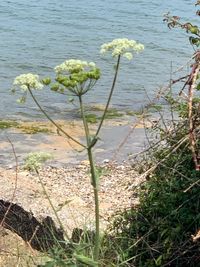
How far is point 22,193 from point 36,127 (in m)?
5.57

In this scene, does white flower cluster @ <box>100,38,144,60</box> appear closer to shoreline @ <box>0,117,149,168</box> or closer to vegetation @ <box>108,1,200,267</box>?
vegetation @ <box>108,1,200,267</box>

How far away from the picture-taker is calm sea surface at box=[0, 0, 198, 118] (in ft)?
42.2

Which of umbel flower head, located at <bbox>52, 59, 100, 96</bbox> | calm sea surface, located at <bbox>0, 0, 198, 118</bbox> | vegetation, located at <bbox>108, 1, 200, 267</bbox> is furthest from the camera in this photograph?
calm sea surface, located at <bbox>0, 0, 198, 118</bbox>

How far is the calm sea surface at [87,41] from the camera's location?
12867 millimetres

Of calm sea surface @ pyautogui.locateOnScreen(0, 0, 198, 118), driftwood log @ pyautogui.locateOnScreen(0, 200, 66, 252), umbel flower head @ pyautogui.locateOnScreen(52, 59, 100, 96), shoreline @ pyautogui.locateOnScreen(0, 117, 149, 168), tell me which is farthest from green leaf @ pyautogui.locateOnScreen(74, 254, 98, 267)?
calm sea surface @ pyautogui.locateOnScreen(0, 0, 198, 118)

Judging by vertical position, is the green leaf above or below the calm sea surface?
above

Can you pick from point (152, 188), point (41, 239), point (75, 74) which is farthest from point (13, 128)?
point (75, 74)

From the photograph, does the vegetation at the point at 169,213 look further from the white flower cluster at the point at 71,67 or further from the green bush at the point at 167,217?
the white flower cluster at the point at 71,67

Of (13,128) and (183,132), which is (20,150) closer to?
(13,128)

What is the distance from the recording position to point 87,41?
16859 mm

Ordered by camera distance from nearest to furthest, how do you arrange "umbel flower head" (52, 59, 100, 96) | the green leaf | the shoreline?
"umbel flower head" (52, 59, 100, 96), the green leaf, the shoreline

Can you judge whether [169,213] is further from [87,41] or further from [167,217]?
[87,41]

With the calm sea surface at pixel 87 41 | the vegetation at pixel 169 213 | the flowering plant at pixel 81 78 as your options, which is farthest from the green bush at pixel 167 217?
the calm sea surface at pixel 87 41

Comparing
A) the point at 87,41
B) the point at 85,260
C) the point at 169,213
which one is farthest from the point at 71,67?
the point at 87,41
